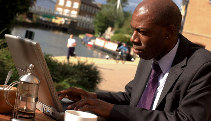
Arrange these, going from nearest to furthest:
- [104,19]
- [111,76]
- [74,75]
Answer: [74,75] < [111,76] < [104,19]

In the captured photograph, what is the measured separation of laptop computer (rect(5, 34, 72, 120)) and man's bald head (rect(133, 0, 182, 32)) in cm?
50

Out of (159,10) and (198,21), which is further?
(198,21)

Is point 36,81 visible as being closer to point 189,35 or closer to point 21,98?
point 21,98

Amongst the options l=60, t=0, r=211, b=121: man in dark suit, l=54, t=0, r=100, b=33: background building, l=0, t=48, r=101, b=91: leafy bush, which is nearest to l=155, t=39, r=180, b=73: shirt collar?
l=60, t=0, r=211, b=121: man in dark suit

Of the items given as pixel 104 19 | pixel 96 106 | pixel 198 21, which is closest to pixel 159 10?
pixel 96 106

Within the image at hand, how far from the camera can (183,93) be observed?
1.71 m

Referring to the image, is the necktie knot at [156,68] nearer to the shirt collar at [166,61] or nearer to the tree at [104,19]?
the shirt collar at [166,61]

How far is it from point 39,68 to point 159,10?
1.91ft

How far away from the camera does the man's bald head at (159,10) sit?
1683mm

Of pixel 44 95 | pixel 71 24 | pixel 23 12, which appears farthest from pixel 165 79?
pixel 71 24

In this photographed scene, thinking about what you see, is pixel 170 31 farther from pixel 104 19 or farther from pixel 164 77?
pixel 104 19

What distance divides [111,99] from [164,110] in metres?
0.40

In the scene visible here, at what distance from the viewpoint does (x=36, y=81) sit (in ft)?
4.61

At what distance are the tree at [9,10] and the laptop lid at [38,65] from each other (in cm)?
820
